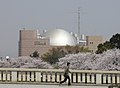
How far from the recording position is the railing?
22594mm

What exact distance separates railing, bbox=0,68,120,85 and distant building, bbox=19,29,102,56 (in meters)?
146

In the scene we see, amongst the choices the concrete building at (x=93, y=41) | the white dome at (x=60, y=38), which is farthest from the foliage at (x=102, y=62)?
the concrete building at (x=93, y=41)

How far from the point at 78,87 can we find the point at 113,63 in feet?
67.4

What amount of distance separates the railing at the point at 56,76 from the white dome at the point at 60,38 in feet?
477

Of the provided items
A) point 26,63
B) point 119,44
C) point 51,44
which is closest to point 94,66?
point 26,63

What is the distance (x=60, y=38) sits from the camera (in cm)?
17100

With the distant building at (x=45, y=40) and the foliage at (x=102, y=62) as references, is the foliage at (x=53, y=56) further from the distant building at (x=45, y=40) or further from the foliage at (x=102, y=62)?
the foliage at (x=102, y=62)

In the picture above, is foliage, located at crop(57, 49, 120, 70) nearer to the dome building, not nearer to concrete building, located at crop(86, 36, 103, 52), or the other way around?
the dome building

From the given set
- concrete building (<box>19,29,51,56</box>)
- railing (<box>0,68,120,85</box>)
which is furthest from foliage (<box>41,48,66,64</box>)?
railing (<box>0,68,120,85</box>)

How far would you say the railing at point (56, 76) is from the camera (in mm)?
22594

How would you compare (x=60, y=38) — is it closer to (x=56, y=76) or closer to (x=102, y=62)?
(x=102, y=62)

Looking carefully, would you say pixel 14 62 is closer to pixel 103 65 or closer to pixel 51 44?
pixel 103 65

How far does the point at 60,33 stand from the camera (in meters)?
174

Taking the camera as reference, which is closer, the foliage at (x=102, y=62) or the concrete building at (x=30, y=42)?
the foliage at (x=102, y=62)
